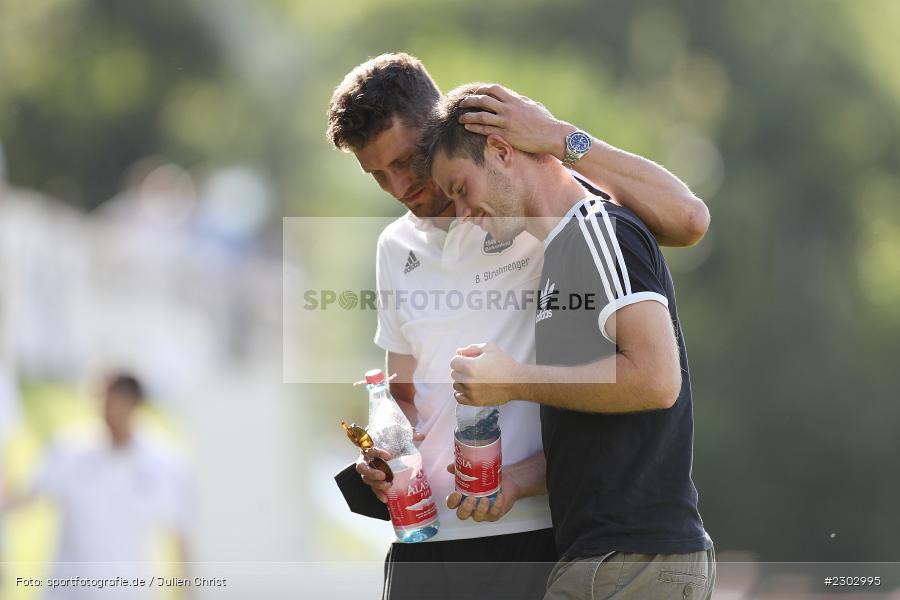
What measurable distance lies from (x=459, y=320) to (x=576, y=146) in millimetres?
598

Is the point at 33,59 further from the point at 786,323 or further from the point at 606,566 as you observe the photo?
the point at 606,566

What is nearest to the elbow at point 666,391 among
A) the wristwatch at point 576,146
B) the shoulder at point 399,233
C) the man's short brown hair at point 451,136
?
the wristwatch at point 576,146

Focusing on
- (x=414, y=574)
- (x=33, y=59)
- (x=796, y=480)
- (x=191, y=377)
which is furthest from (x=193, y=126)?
(x=414, y=574)

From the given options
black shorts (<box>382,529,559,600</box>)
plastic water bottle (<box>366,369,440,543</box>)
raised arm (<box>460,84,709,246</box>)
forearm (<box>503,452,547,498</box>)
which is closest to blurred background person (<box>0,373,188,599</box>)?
black shorts (<box>382,529,559,600</box>)

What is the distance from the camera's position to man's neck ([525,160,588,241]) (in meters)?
2.73

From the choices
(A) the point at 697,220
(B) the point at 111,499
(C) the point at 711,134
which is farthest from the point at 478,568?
(C) the point at 711,134

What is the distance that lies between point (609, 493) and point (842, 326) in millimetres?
15951

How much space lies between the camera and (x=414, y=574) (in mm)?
3055

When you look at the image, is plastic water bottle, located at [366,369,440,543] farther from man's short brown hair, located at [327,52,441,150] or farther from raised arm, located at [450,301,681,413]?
man's short brown hair, located at [327,52,441,150]

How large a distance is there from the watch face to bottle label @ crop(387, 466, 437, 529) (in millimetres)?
990

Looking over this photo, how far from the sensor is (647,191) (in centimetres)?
275

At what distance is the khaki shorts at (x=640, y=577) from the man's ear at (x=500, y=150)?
1035mm

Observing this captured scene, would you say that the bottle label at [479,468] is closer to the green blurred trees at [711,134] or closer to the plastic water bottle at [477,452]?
the plastic water bottle at [477,452]

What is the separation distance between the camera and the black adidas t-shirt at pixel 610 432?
254cm
